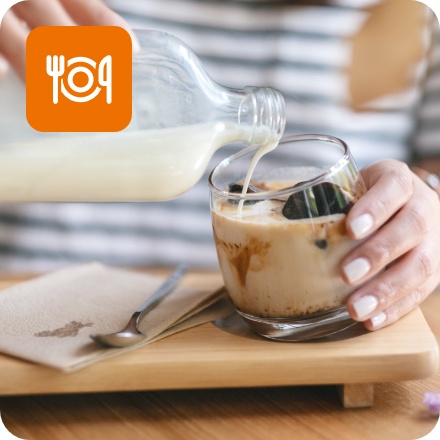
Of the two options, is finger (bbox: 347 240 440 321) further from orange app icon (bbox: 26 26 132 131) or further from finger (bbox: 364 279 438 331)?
orange app icon (bbox: 26 26 132 131)

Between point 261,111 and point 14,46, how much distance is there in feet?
0.78

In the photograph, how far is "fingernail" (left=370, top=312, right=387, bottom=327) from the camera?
0.63 metres

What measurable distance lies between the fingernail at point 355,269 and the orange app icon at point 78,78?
23cm

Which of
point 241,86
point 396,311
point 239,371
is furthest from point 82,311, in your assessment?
point 241,86

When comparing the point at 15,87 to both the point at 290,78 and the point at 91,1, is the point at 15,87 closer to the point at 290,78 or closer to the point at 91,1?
the point at 91,1

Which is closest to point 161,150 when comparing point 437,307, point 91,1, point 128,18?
point 91,1

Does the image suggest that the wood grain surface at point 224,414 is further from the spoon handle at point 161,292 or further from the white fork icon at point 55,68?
the white fork icon at point 55,68

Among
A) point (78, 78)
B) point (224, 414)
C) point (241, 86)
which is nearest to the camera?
point (224, 414)

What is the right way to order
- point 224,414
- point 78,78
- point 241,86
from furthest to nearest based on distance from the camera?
point 241,86 < point 78,78 < point 224,414

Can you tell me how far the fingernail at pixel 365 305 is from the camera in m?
0.61

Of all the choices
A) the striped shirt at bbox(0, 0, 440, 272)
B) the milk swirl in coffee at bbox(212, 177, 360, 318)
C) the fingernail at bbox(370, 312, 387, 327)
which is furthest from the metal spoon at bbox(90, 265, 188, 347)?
the striped shirt at bbox(0, 0, 440, 272)

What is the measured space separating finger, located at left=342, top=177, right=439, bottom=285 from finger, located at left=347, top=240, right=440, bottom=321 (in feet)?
0.05

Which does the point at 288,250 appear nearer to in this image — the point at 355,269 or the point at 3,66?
the point at 355,269

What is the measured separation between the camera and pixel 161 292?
29.2 inches
